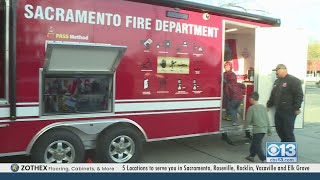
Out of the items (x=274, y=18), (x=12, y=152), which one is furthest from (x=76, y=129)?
(x=274, y=18)

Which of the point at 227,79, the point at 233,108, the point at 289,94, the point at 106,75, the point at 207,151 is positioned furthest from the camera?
the point at 227,79

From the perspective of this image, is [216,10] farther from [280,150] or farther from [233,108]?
[280,150]

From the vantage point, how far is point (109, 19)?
5254 mm

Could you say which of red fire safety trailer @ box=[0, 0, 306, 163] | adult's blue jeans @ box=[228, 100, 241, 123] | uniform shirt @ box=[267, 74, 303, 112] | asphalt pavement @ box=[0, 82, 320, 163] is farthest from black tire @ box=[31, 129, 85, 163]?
adult's blue jeans @ box=[228, 100, 241, 123]

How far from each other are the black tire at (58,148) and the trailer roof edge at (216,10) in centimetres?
225

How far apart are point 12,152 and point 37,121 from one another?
478 mm

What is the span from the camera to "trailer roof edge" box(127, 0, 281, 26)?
229 inches

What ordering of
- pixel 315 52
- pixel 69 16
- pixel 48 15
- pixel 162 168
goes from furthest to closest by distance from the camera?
pixel 315 52 → pixel 69 16 → pixel 48 15 → pixel 162 168

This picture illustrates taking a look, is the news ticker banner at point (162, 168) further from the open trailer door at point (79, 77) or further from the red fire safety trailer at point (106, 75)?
the open trailer door at point (79, 77)

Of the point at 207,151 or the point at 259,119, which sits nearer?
the point at 259,119

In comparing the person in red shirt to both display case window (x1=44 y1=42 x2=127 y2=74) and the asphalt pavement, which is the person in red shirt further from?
display case window (x1=44 y1=42 x2=127 y2=74)

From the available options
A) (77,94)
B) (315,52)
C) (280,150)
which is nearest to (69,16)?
(77,94)

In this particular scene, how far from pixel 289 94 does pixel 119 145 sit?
3040 mm

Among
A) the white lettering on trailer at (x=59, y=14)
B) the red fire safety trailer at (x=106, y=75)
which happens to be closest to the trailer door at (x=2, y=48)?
the red fire safety trailer at (x=106, y=75)
